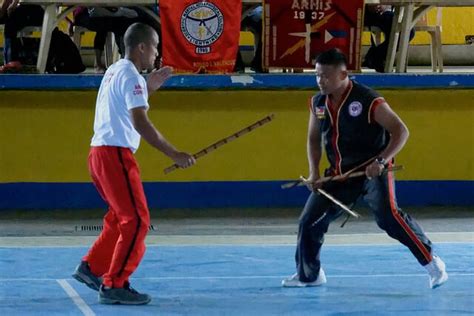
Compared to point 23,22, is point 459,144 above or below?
below

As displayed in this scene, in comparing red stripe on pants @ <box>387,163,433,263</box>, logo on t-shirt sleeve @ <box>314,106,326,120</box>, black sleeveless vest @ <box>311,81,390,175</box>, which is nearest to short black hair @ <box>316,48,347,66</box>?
black sleeveless vest @ <box>311,81,390,175</box>

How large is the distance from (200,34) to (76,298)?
4.89 meters

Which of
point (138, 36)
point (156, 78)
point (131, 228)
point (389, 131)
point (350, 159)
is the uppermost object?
point (138, 36)

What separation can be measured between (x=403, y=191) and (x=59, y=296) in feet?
20.0

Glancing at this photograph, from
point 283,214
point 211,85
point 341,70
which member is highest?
point 341,70

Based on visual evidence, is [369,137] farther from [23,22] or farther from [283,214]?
[23,22]

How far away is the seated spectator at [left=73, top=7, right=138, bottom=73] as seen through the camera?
1291cm

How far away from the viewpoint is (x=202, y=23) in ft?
41.2


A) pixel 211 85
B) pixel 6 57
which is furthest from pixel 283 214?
pixel 6 57

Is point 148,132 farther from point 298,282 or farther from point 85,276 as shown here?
point 298,282

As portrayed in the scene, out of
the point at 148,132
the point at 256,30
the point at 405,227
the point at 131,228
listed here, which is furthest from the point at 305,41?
the point at 131,228

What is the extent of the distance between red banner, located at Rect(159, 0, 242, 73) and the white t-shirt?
435 centimetres

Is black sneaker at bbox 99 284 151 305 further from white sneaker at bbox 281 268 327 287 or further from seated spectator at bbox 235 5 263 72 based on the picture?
seated spectator at bbox 235 5 263 72

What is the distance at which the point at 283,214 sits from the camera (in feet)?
42.5
